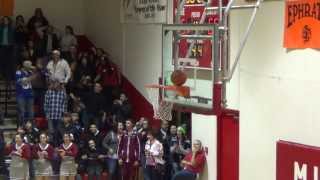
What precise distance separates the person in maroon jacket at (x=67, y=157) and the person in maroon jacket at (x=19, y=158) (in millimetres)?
773

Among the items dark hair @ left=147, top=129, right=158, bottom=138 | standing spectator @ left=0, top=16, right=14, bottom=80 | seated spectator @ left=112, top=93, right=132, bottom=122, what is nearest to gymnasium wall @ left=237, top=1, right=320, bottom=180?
dark hair @ left=147, top=129, right=158, bottom=138

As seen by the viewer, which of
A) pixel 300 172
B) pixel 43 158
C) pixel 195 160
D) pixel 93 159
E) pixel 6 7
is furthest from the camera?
pixel 6 7

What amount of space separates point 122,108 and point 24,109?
247 centimetres

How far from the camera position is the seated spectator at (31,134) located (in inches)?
633

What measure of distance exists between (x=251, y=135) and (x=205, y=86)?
2.34 meters

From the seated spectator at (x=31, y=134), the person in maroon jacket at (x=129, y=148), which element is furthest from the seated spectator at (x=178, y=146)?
the seated spectator at (x=31, y=134)

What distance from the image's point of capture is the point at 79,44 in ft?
70.8

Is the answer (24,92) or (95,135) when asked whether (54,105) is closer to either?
(24,92)

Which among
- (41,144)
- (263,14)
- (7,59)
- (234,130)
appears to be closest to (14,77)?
(7,59)

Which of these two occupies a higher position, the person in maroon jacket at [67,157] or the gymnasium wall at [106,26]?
the gymnasium wall at [106,26]

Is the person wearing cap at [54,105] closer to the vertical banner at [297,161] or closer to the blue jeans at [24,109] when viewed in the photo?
the blue jeans at [24,109]

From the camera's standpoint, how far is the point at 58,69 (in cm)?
1794

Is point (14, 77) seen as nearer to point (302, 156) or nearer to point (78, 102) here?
point (78, 102)

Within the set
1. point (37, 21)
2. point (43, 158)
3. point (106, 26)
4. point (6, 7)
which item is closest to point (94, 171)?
point (43, 158)
